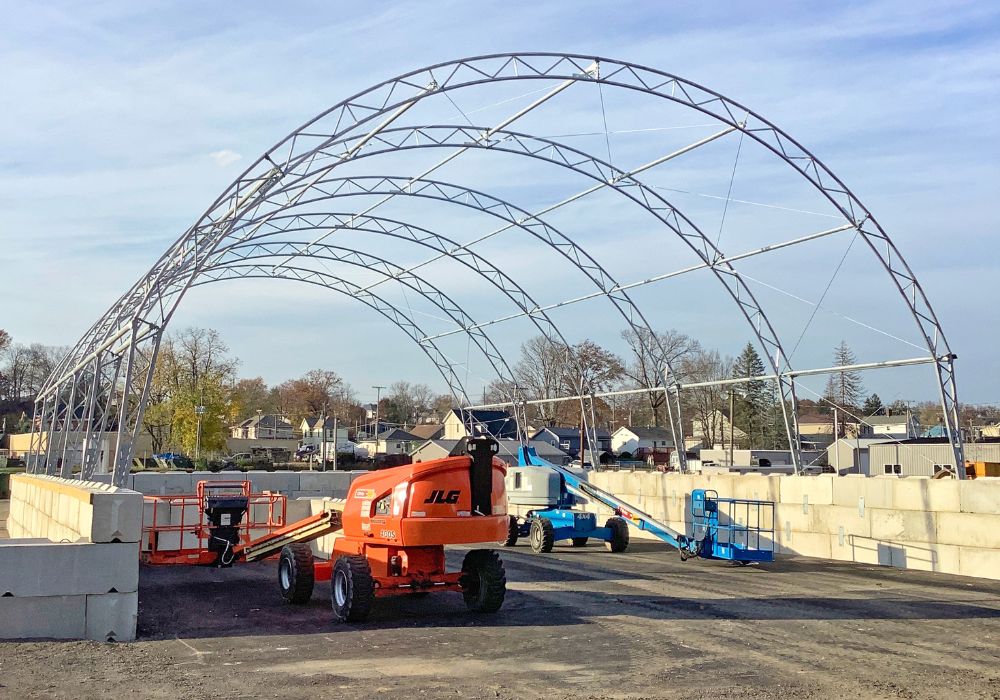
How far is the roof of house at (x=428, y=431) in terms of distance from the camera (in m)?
103

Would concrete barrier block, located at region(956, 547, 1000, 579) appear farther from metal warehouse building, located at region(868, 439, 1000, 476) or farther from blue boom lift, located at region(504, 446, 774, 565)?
metal warehouse building, located at region(868, 439, 1000, 476)

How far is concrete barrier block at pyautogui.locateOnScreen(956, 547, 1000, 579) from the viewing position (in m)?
17.8

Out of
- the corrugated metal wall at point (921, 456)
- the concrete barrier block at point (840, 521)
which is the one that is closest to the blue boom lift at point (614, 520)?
the concrete barrier block at point (840, 521)

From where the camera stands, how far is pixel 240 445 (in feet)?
301

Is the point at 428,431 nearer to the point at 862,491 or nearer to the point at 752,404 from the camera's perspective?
the point at 752,404

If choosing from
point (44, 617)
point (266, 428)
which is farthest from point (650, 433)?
point (44, 617)

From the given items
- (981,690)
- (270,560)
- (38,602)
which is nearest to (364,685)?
(38,602)

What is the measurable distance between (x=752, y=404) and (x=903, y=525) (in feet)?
219

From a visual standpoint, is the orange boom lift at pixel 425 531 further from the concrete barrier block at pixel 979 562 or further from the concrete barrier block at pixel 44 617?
the concrete barrier block at pixel 979 562

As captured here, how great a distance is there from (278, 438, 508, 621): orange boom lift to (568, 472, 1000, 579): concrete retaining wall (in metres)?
10.4

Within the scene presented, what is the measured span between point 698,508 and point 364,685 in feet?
42.9

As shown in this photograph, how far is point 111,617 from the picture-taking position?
11.1 meters

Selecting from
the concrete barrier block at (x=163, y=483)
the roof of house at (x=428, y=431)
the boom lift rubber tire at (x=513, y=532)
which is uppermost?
the roof of house at (x=428, y=431)

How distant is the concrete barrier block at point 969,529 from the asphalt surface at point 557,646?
1.27 meters
